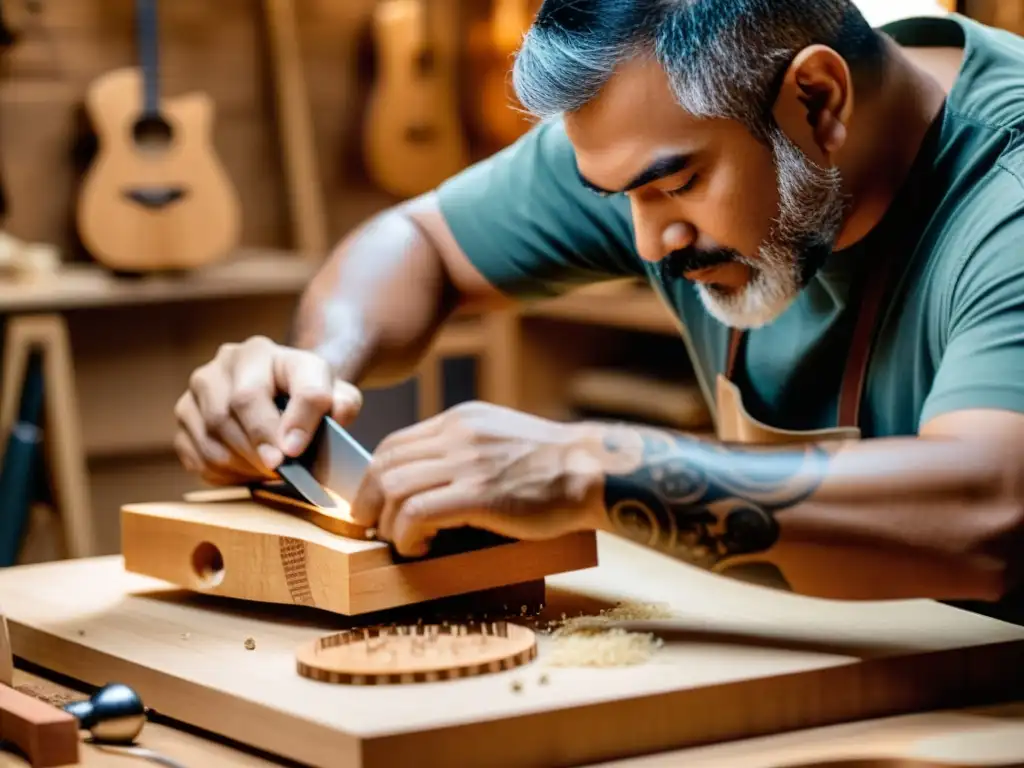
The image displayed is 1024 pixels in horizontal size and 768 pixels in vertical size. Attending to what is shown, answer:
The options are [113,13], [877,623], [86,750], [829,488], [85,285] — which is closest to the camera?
[86,750]

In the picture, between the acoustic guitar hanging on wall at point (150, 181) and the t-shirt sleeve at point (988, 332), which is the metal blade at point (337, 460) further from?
the acoustic guitar hanging on wall at point (150, 181)

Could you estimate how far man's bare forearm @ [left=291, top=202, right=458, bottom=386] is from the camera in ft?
6.29

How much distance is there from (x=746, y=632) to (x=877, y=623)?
123 millimetres

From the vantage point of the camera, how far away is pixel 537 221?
1.99m

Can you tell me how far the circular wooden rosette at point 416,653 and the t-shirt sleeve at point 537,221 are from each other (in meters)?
0.83

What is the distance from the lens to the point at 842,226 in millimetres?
1598

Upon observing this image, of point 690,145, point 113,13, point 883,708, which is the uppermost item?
point 113,13

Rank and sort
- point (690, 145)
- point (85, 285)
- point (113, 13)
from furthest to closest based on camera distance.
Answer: point (113, 13), point (85, 285), point (690, 145)

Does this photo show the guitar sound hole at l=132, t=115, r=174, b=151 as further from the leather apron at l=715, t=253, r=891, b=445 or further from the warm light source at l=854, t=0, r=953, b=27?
the leather apron at l=715, t=253, r=891, b=445

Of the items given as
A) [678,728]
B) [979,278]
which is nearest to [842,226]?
[979,278]

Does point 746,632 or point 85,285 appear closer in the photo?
point 746,632

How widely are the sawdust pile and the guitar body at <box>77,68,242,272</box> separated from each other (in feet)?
7.54

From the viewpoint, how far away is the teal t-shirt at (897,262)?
1355 millimetres

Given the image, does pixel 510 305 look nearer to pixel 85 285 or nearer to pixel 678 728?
pixel 678 728
